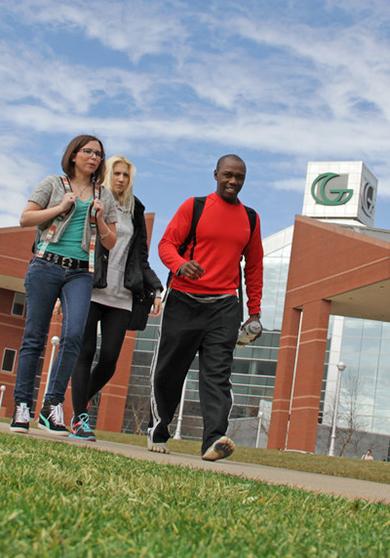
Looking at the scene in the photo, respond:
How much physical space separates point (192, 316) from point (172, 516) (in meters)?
4.50

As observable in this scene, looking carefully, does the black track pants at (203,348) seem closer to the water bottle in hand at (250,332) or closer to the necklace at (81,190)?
the water bottle in hand at (250,332)

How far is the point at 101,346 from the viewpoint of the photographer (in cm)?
760

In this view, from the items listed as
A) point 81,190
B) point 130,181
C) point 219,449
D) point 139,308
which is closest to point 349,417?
point 139,308

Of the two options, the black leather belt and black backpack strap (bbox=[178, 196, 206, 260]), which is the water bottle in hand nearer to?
black backpack strap (bbox=[178, 196, 206, 260])

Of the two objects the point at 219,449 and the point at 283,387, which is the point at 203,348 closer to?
the point at 219,449

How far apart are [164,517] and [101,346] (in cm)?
507

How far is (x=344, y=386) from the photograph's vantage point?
64.0 metres

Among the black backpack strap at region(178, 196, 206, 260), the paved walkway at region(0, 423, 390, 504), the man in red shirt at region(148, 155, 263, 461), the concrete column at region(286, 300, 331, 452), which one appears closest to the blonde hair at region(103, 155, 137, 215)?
the man in red shirt at region(148, 155, 263, 461)

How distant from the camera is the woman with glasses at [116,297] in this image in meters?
7.61

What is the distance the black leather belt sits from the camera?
271 inches

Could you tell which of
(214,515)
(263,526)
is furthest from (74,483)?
(263,526)

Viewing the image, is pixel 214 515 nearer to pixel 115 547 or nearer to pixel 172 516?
pixel 172 516

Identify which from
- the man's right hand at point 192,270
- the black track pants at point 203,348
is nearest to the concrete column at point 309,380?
the black track pants at point 203,348

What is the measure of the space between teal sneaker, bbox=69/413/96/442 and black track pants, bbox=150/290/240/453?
66 cm
